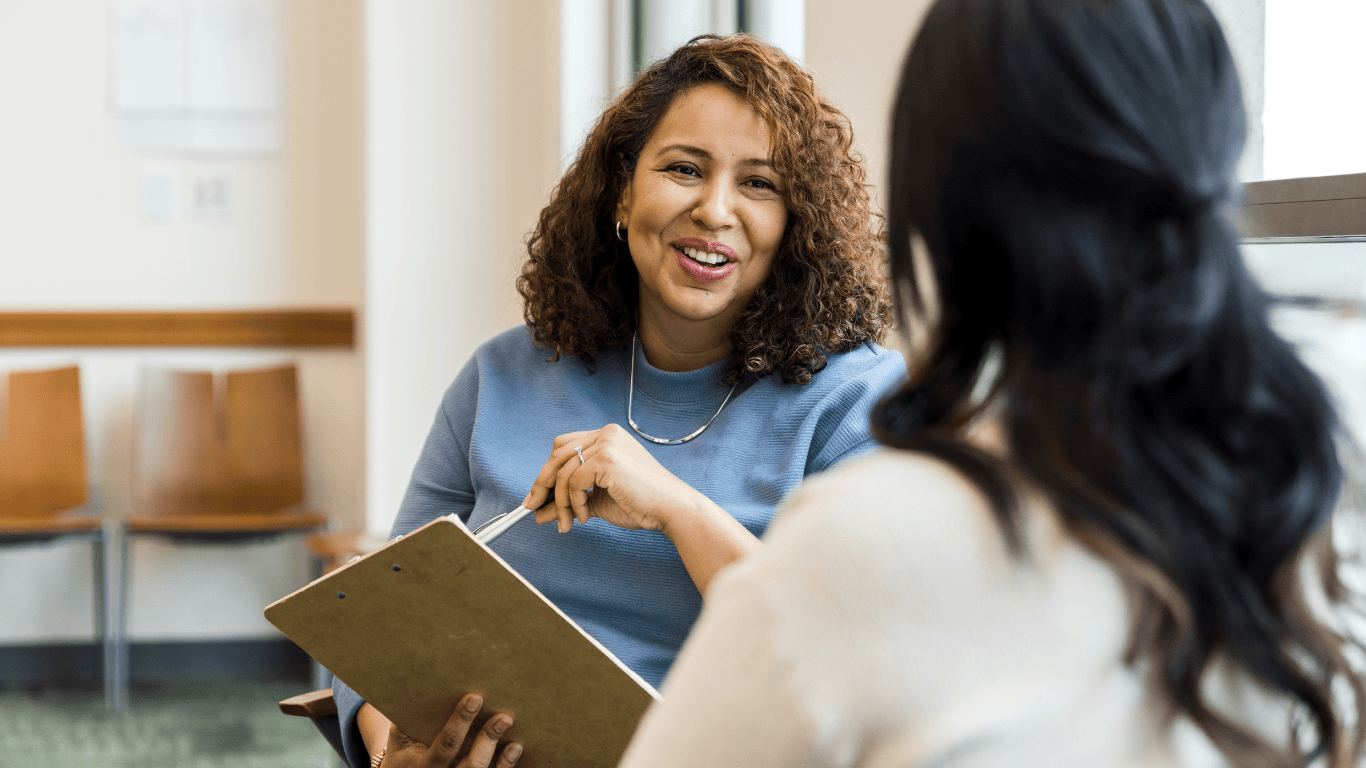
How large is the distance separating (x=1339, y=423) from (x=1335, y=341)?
340 mm

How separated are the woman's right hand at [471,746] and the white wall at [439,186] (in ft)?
7.65

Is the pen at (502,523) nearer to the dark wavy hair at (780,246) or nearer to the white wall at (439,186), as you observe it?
the dark wavy hair at (780,246)

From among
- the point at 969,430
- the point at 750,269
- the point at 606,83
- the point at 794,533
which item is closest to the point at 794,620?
the point at 794,533

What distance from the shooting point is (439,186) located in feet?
11.5

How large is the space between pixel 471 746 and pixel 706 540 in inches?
12.5

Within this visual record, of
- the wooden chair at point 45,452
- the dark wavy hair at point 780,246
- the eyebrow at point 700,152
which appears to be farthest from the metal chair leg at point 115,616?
the eyebrow at point 700,152

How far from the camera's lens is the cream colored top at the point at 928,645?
0.53 metres

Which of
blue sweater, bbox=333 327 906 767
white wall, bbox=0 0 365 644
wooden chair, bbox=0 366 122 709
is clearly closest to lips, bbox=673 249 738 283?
blue sweater, bbox=333 327 906 767

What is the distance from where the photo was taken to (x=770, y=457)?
133cm

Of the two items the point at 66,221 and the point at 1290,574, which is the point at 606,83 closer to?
the point at 66,221

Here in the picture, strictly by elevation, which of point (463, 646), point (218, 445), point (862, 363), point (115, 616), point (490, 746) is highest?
point (862, 363)

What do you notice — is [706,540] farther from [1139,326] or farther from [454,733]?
[1139,326]

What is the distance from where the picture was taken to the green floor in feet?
9.68

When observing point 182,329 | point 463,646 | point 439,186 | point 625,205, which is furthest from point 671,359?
point 182,329
